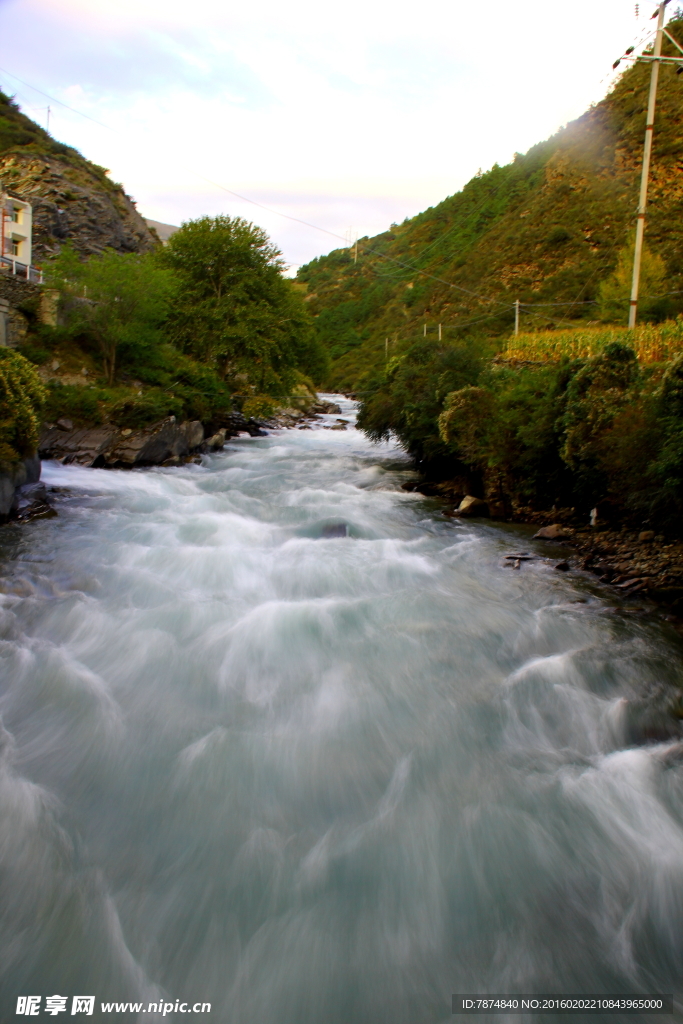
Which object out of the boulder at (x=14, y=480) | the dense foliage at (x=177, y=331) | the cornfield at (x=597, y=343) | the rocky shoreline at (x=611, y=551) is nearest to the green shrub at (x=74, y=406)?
the dense foliage at (x=177, y=331)

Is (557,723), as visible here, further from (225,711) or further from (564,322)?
(564,322)

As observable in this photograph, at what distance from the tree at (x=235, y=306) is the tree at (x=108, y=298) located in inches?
178

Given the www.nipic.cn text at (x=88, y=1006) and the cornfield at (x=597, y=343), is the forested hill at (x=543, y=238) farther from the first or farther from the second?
the www.nipic.cn text at (x=88, y=1006)

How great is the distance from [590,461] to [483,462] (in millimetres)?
3023

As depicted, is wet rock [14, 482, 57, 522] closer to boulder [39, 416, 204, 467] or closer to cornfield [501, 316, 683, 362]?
boulder [39, 416, 204, 467]

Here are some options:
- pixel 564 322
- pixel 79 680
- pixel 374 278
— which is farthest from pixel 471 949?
pixel 374 278

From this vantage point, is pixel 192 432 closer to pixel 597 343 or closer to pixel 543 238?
pixel 597 343

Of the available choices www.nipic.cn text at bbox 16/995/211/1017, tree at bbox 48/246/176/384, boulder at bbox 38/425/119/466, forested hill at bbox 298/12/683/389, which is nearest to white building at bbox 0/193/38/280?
tree at bbox 48/246/176/384

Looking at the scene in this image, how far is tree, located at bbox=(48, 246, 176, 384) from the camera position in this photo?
2100cm

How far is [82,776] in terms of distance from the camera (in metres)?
4.62

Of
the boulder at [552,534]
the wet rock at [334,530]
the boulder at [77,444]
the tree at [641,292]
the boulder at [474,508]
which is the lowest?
the wet rock at [334,530]

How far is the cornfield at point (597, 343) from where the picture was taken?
56.1ft

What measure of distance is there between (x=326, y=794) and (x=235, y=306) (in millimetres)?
25082

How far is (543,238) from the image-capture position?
186 feet
